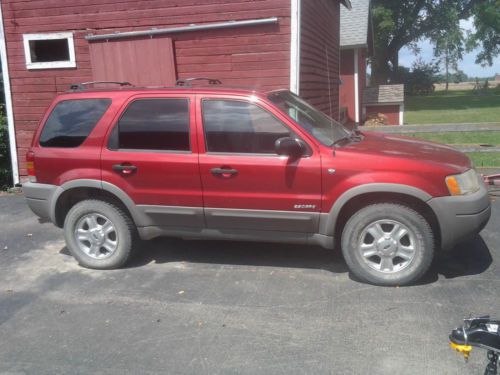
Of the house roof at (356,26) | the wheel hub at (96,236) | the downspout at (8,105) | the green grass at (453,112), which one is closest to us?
the wheel hub at (96,236)

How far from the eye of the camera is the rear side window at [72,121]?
494cm

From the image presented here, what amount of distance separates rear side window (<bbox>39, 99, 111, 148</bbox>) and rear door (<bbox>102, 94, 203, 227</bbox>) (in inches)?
10.5

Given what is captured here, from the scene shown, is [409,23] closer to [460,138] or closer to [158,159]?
[460,138]

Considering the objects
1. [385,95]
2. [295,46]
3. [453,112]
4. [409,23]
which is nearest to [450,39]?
[409,23]

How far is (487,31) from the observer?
44.6 meters

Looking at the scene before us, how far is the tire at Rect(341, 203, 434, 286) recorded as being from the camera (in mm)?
4223

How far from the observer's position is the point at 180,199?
15.5ft

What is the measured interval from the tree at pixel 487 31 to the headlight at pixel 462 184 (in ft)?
135

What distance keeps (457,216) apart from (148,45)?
639 cm

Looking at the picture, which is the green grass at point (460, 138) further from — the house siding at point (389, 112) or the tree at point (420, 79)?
the tree at point (420, 79)

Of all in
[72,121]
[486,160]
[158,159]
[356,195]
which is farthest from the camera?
[486,160]

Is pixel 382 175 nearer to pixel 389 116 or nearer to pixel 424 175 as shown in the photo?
pixel 424 175

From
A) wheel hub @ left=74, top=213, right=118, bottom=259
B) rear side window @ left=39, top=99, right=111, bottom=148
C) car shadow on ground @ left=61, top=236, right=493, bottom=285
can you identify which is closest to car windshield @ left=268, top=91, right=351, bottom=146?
car shadow on ground @ left=61, top=236, right=493, bottom=285

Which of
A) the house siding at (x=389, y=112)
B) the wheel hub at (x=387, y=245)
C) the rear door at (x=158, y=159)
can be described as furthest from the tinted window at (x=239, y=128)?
the house siding at (x=389, y=112)
